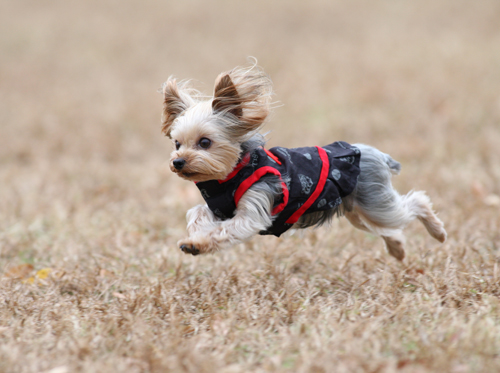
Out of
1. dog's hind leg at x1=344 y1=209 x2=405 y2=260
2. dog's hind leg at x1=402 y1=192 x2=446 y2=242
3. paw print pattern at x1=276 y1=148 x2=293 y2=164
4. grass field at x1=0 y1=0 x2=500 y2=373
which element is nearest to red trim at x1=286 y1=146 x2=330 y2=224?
paw print pattern at x1=276 y1=148 x2=293 y2=164

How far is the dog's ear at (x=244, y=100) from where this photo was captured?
3457 millimetres

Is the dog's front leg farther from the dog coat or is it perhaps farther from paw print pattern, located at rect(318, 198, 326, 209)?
paw print pattern, located at rect(318, 198, 326, 209)

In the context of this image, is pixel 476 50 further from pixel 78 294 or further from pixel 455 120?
pixel 78 294

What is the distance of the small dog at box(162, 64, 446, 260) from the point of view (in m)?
3.33

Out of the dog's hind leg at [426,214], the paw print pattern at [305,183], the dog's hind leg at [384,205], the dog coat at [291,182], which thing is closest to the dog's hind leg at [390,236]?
the dog's hind leg at [384,205]

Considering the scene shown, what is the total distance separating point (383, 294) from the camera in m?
3.57

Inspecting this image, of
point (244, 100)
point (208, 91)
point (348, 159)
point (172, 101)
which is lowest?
point (348, 159)

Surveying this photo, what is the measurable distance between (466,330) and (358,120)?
742cm

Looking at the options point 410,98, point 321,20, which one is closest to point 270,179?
point 410,98

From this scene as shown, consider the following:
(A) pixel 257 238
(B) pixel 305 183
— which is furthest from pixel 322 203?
(A) pixel 257 238

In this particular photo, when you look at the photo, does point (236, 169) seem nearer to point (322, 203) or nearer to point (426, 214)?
point (322, 203)

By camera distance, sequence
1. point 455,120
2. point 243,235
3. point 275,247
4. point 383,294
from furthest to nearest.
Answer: point 455,120, point 275,247, point 383,294, point 243,235

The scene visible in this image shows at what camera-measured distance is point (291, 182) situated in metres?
3.46

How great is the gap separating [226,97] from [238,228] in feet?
2.82
